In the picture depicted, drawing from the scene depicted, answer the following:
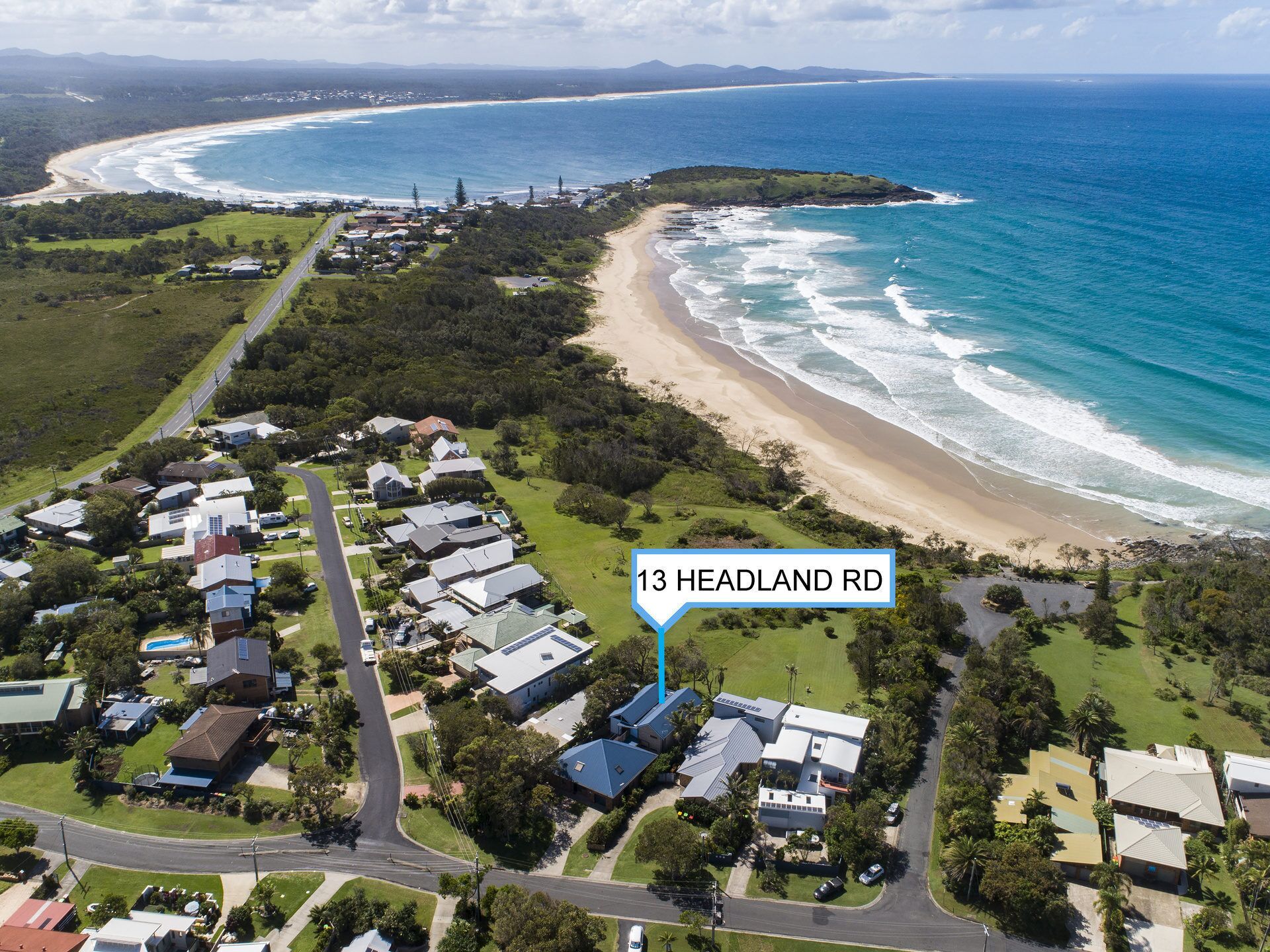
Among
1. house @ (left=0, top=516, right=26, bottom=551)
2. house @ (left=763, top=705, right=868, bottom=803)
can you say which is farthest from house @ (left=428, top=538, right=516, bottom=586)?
house @ (left=0, top=516, right=26, bottom=551)

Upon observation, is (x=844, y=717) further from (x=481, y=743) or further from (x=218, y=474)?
(x=218, y=474)

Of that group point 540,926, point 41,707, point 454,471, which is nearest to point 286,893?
point 540,926

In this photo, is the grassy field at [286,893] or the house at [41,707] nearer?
the grassy field at [286,893]

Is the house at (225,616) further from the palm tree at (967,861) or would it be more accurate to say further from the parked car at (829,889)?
the palm tree at (967,861)

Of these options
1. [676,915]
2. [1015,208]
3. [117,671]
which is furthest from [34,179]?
[676,915]

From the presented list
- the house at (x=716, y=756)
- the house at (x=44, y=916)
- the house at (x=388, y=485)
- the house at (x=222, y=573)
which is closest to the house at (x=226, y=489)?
the house at (x=388, y=485)

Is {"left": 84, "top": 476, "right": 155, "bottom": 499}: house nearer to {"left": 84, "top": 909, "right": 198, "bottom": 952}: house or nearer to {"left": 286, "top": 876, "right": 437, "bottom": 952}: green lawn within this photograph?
{"left": 84, "top": 909, "right": 198, "bottom": 952}: house
